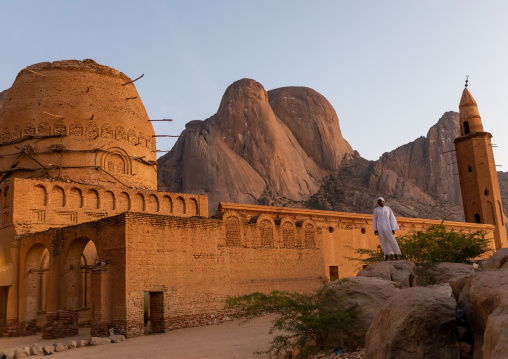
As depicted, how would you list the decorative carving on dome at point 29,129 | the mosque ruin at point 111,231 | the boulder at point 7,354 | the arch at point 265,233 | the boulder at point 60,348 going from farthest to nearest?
the decorative carving on dome at point 29,129 < the arch at point 265,233 < the mosque ruin at point 111,231 < the boulder at point 60,348 < the boulder at point 7,354

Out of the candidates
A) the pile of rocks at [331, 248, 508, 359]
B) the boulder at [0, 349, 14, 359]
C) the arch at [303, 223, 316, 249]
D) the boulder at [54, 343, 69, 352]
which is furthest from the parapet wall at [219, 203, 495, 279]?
the pile of rocks at [331, 248, 508, 359]

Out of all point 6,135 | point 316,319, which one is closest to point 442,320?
point 316,319

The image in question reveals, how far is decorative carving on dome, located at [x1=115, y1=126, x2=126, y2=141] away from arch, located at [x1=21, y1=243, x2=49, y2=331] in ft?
22.4

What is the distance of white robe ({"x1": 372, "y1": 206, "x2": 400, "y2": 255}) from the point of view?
1247cm

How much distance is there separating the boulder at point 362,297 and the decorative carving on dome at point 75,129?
54.0 ft

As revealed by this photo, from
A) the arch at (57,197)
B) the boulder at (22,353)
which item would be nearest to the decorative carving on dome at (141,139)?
the arch at (57,197)

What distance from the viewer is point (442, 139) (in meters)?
63.9

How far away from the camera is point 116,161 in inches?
885

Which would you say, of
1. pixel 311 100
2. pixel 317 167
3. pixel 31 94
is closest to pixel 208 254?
pixel 31 94

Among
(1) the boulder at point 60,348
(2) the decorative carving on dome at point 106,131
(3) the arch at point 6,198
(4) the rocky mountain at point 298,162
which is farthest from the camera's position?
A: (4) the rocky mountain at point 298,162

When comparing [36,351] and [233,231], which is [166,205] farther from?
[36,351]

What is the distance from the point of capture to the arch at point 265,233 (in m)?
19.1

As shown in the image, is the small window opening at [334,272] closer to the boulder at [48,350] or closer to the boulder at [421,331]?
the boulder at [48,350]

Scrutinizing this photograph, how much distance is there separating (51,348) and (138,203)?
394 inches
